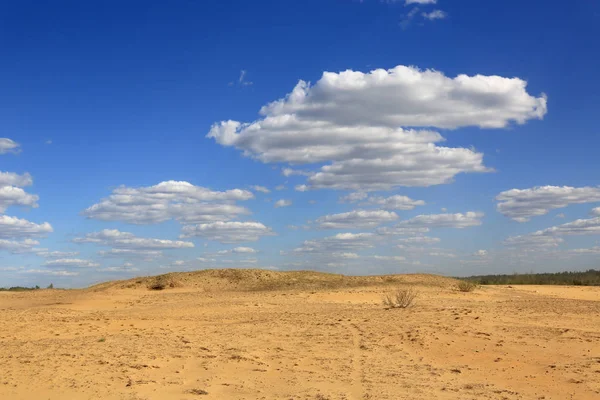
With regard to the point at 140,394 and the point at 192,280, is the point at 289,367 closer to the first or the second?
the point at 140,394

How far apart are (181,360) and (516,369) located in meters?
6.66

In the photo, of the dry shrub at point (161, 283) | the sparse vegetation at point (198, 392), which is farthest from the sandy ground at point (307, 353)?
the dry shrub at point (161, 283)

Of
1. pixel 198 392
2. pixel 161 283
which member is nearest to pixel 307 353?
pixel 198 392

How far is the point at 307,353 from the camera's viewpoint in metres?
13.1

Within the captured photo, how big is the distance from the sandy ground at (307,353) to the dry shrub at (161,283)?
1017 cm

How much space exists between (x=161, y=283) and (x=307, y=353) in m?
21.5

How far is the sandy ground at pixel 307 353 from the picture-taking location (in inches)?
400

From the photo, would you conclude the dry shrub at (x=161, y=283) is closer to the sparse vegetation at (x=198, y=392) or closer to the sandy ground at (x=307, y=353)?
the sandy ground at (x=307, y=353)

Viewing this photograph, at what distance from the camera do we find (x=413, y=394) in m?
9.68

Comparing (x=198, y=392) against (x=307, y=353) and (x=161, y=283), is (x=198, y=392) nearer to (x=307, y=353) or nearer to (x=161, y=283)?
(x=307, y=353)

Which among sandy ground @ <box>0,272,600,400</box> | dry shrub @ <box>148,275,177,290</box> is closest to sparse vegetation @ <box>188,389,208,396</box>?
sandy ground @ <box>0,272,600,400</box>

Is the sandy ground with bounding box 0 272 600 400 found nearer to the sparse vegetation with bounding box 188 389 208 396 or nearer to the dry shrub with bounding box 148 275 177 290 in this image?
the sparse vegetation with bounding box 188 389 208 396

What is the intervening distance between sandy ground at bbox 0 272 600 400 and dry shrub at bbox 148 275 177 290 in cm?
1017

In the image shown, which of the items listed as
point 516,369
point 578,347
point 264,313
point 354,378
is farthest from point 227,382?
point 264,313
